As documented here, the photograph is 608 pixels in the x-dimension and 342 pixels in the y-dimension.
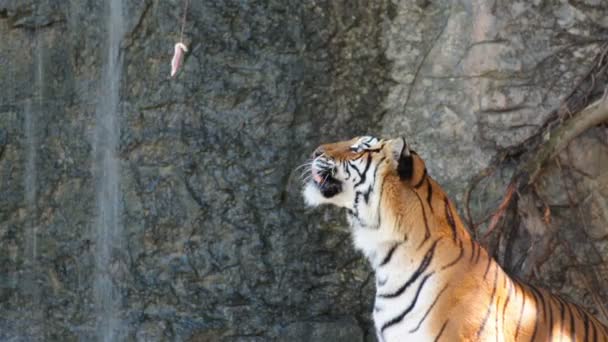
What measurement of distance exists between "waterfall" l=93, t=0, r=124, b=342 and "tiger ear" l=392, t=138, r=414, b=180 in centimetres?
190

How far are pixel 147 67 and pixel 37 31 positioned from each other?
2.10 ft

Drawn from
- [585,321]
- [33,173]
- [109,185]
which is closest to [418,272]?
[585,321]

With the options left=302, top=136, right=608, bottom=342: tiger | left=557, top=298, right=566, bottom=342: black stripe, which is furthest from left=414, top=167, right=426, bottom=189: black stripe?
left=557, top=298, right=566, bottom=342: black stripe

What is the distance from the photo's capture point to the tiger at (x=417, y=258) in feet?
14.5

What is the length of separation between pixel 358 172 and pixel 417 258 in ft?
1.30

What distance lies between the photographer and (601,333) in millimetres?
4848

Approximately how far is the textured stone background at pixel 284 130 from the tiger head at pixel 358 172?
42.8 inches

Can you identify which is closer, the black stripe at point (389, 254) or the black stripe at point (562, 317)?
the black stripe at point (389, 254)

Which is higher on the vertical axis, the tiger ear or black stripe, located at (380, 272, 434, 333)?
the tiger ear

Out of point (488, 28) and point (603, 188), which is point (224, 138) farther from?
point (603, 188)

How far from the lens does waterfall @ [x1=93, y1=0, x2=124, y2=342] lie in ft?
19.7

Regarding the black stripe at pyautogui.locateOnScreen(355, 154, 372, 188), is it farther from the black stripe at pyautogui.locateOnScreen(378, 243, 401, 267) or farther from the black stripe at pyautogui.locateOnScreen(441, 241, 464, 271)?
the black stripe at pyautogui.locateOnScreen(441, 241, 464, 271)

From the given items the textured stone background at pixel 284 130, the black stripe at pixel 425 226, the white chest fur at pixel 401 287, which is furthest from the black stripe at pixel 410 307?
the textured stone background at pixel 284 130

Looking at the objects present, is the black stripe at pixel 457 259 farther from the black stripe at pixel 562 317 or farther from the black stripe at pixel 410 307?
the black stripe at pixel 562 317
